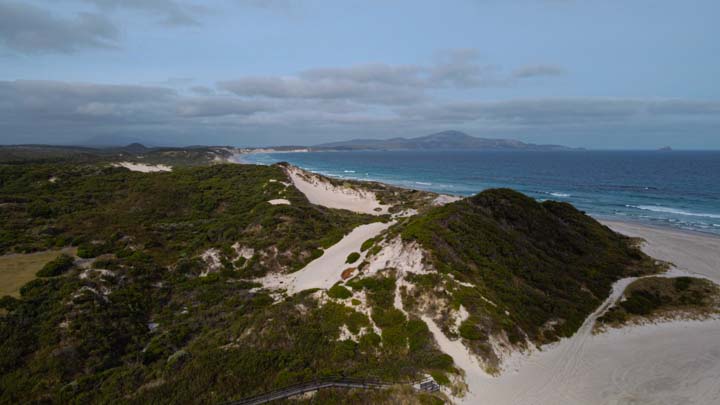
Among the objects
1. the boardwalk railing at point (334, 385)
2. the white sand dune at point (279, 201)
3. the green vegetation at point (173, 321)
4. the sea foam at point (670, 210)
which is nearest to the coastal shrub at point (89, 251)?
the green vegetation at point (173, 321)

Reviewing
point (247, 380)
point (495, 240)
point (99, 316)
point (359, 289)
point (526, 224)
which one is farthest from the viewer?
point (526, 224)

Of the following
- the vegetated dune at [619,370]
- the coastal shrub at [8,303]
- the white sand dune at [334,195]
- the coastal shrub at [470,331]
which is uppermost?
the white sand dune at [334,195]

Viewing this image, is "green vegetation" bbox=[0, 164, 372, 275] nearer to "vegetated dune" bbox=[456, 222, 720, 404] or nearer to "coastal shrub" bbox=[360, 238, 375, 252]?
"coastal shrub" bbox=[360, 238, 375, 252]

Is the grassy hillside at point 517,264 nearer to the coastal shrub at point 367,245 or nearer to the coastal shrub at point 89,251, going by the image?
the coastal shrub at point 367,245

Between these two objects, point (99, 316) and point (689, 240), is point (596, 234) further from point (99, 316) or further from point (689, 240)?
point (99, 316)

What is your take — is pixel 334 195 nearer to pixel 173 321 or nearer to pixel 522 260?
pixel 522 260

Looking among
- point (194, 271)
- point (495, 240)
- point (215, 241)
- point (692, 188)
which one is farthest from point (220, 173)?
point (692, 188)
